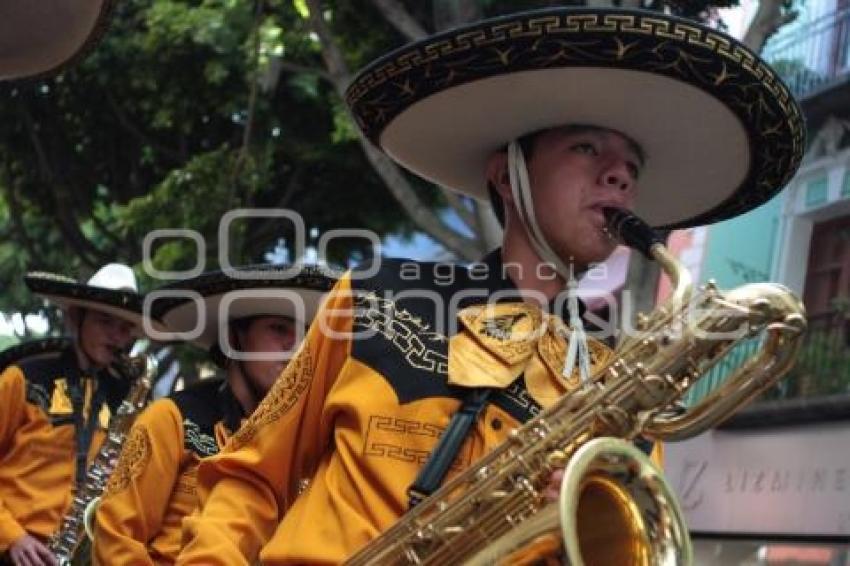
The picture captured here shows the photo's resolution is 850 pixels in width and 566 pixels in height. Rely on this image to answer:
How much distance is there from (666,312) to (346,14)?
816 cm

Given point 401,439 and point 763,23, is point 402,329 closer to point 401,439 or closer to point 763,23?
point 401,439

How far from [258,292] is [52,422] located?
1.80m

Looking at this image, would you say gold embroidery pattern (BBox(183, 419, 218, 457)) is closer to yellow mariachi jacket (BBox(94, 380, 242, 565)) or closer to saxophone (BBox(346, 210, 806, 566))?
yellow mariachi jacket (BBox(94, 380, 242, 565))

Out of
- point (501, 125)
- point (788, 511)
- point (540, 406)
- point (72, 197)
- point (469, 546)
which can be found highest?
point (72, 197)

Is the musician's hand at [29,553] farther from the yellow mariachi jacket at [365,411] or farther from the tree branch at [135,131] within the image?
the tree branch at [135,131]

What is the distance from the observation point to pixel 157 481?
558 centimetres

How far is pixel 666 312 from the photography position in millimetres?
3178

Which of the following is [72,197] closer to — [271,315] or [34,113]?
[34,113]

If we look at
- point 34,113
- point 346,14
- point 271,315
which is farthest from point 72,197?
point 271,315

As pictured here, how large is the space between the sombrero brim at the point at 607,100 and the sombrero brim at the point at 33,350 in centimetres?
449

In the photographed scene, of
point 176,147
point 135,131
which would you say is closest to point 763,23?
point 176,147

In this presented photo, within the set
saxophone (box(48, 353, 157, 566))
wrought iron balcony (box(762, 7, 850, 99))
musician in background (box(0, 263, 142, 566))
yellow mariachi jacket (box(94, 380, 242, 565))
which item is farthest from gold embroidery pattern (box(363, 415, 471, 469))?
wrought iron balcony (box(762, 7, 850, 99))

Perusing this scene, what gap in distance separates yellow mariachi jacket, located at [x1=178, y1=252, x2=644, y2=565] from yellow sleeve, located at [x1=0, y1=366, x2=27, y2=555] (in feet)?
13.8

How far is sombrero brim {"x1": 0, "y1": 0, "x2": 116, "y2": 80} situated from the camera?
3664 mm
